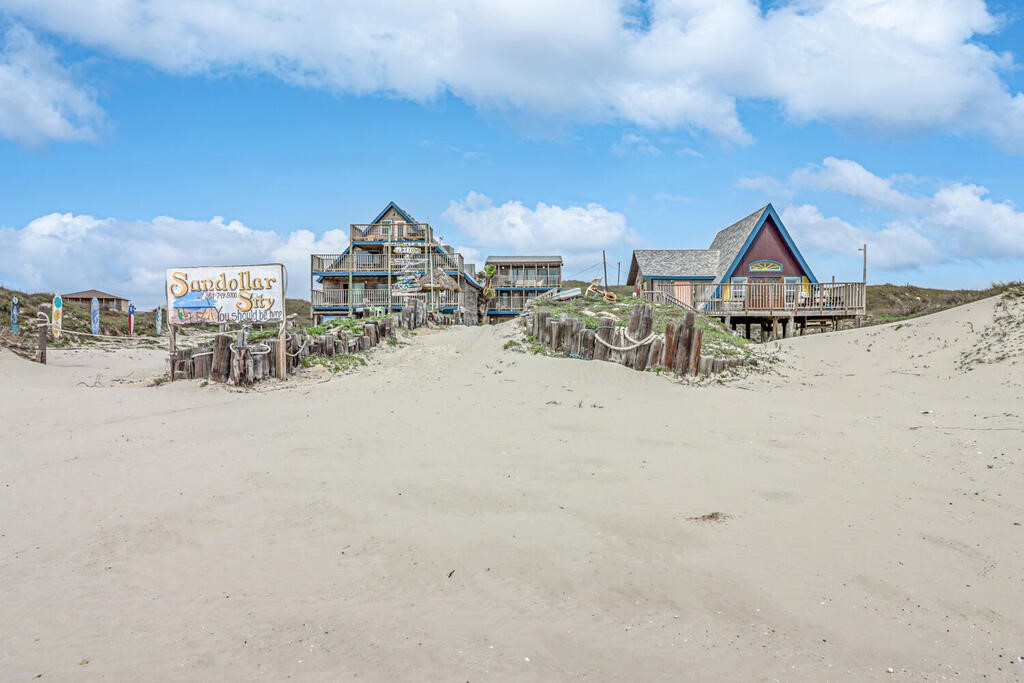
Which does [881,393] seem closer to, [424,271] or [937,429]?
[937,429]

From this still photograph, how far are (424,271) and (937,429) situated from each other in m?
37.1

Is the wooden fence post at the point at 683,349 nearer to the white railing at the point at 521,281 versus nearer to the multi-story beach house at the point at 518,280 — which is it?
the multi-story beach house at the point at 518,280

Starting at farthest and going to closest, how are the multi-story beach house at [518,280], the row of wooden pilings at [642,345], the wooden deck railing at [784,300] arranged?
the multi-story beach house at [518,280]
the wooden deck railing at [784,300]
the row of wooden pilings at [642,345]

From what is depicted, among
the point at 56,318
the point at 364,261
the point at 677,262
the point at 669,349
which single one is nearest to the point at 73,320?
the point at 56,318

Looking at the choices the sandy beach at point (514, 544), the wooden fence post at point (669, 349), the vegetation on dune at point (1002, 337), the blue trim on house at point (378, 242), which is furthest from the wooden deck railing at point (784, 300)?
the blue trim on house at point (378, 242)

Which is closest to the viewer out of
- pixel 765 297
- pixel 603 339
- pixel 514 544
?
pixel 514 544

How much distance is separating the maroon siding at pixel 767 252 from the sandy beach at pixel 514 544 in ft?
74.0

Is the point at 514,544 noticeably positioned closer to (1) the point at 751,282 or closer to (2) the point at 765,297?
(2) the point at 765,297

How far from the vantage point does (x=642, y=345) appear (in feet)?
41.5

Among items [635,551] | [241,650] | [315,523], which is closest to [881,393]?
[635,551]

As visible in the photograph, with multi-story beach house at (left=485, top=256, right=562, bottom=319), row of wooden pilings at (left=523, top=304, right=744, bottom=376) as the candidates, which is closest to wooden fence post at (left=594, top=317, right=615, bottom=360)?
row of wooden pilings at (left=523, top=304, right=744, bottom=376)

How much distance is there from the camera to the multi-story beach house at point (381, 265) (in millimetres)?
42938

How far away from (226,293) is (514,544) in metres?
11.8

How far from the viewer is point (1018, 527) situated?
16.2 feet
